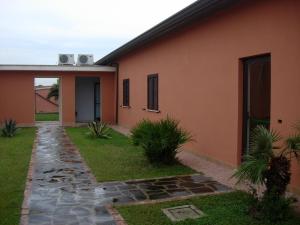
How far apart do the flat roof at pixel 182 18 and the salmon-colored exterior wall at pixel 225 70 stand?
22 cm

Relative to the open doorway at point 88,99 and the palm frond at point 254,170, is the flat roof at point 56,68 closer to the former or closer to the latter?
the open doorway at point 88,99

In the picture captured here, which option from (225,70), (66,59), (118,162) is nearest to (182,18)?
(225,70)

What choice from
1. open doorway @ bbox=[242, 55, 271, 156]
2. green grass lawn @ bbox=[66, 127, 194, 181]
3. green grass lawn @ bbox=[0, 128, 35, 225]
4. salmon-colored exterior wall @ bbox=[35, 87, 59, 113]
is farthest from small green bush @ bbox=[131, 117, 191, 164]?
salmon-colored exterior wall @ bbox=[35, 87, 59, 113]

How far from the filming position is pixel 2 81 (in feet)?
63.0

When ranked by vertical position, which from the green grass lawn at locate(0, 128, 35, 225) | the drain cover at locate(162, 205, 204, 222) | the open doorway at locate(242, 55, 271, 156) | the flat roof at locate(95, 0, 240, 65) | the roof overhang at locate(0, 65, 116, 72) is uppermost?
the flat roof at locate(95, 0, 240, 65)

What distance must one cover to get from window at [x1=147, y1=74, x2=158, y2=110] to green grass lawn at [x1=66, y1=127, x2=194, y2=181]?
1773mm

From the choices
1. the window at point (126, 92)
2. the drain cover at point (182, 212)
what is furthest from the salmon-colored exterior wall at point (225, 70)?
the window at point (126, 92)

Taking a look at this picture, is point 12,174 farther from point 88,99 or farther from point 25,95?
point 88,99

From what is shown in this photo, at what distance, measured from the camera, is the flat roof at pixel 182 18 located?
8.20 m

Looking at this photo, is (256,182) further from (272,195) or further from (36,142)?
(36,142)

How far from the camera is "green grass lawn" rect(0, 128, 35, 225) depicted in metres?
5.67

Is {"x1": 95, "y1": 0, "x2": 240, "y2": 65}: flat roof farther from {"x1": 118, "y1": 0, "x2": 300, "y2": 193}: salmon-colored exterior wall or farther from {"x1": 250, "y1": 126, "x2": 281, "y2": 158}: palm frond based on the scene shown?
{"x1": 250, "y1": 126, "x2": 281, "y2": 158}: palm frond

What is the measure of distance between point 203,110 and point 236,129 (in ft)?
5.56

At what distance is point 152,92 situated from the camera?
14.5m
